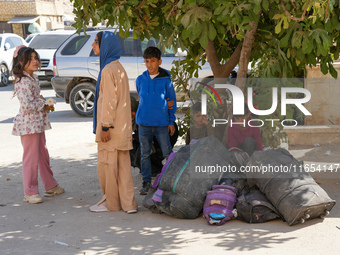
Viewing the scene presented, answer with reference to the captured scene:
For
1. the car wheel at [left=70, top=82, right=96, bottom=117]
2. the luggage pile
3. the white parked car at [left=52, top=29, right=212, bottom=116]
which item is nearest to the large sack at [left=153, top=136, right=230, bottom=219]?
the luggage pile

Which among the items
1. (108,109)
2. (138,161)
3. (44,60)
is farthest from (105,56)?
(44,60)

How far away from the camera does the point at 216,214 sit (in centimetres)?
547

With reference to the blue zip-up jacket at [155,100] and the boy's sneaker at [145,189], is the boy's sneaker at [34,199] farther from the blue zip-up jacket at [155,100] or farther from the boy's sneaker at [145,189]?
the blue zip-up jacket at [155,100]

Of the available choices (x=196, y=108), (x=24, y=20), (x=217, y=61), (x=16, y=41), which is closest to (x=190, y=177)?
(x=196, y=108)

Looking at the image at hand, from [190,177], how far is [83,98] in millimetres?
8058

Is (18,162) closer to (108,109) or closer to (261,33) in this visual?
(108,109)

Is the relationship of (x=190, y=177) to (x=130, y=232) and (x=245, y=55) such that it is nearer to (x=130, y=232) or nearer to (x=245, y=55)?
(x=130, y=232)

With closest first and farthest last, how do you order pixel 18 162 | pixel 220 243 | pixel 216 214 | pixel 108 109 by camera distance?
pixel 220 243, pixel 216 214, pixel 108 109, pixel 18 162

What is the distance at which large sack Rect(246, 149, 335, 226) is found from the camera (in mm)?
5277

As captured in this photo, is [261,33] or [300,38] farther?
[261,33]

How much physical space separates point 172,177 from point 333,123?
4574 mm

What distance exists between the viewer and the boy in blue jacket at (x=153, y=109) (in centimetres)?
659

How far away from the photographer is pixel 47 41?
67.5ft

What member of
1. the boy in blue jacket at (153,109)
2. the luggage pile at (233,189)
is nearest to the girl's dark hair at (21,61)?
the boy in blue jacket at (153,109)
